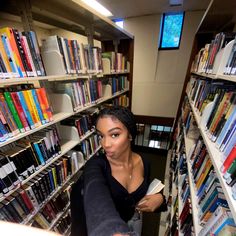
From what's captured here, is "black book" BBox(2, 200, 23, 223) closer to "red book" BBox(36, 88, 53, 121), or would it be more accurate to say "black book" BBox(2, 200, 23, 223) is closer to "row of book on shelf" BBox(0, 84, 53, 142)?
"row of book on shelf" BBox(0, 84, 53, 142)

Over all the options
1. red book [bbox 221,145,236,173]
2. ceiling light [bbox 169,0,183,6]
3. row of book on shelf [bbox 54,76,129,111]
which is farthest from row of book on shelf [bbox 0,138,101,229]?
ceiling light [bbox 169,0,183,6]

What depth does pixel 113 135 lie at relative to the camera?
75 centimetres

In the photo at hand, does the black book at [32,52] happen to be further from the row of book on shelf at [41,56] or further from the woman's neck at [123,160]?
the woman's neck at [123,160]

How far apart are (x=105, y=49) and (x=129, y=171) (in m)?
2.65

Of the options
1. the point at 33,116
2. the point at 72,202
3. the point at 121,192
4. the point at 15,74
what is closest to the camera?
the point at 72,202

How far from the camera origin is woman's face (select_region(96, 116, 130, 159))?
2.41 feet

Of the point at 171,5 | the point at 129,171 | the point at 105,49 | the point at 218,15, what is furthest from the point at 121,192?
the point at 171,5

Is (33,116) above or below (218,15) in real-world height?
below

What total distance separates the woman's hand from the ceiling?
298cm

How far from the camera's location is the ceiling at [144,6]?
246 centimetres

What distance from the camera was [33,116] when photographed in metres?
0.97

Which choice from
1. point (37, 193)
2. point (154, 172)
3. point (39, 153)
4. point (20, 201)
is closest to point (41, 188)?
point (37, 193)

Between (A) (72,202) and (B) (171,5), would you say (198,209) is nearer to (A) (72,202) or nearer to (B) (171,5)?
(A) (72,202)

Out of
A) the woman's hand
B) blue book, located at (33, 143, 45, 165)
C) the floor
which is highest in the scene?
blue book, located at (33, 143, 45, 165)
